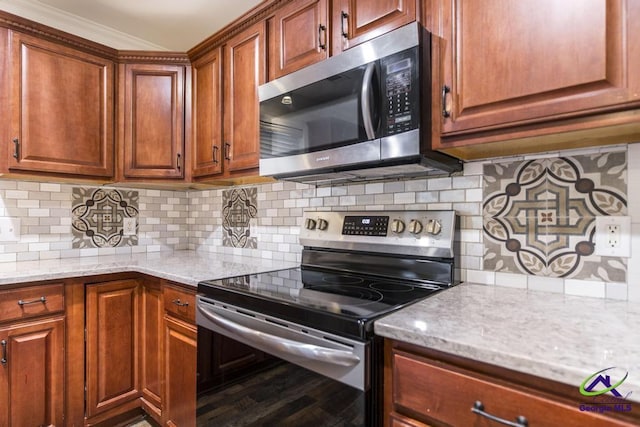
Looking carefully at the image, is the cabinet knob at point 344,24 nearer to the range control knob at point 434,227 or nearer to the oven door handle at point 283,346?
the range control knob at point 434,227

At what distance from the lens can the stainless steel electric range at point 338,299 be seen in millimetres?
891

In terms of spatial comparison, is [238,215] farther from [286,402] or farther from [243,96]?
[286,402]

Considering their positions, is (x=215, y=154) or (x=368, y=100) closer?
(x=368, y=100)

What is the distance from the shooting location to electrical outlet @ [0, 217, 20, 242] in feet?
6.34

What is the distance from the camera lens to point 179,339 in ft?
5.26

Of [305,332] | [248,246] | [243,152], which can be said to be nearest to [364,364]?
[305,332]

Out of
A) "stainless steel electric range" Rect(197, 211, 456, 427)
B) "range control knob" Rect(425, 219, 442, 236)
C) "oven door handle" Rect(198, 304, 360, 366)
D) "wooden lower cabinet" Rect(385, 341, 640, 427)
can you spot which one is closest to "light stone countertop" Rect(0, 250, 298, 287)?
"stainless steel electric range" Rect(197, 211, 456, 427)

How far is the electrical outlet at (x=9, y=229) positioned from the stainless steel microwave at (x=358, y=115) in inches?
61.1

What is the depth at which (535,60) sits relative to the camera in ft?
3.12

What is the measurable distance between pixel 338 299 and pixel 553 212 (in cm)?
81

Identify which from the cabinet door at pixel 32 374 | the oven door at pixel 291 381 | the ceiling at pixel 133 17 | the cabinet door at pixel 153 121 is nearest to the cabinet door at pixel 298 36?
the ceiling at pixel 133 17

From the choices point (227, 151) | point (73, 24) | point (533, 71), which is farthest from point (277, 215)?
point (73, 24)

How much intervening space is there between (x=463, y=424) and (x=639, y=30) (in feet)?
3.31

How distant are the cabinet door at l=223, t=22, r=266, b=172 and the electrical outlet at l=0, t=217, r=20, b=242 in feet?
4.21
